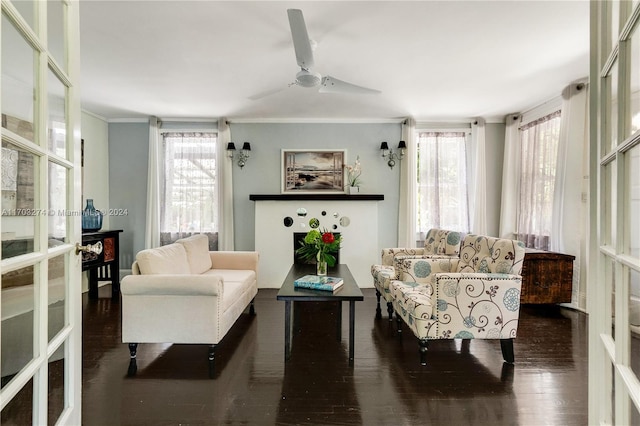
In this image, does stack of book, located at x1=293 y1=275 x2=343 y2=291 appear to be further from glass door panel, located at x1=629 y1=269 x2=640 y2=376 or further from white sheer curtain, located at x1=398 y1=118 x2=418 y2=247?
white sheer curtain, located at x1=398 y1=118 x2=418 y2=247

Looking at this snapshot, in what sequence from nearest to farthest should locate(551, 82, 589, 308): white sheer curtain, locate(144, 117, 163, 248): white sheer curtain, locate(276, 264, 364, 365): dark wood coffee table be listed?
locate(276, 264, 364, 365): dark wood coffee table
locate(551, 82, 589, 308): white sheer curtain
locate(144, 117, 163, 248): white sheer curtain

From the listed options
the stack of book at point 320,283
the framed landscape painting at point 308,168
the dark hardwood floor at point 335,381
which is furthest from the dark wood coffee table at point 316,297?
the framed landscape painting at point 308,168

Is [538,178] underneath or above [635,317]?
above

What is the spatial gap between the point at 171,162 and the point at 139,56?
2200 millimetres

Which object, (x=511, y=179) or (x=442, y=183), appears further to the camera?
(x=442, y=183)

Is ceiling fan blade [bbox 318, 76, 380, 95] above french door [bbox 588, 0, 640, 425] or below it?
above

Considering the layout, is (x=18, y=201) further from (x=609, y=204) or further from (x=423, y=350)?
(x=423, y=350)

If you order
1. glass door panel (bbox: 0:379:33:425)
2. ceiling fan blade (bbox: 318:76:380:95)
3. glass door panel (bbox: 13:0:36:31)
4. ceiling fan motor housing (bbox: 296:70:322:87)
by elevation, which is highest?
ceiling fan blade (bbox: 318:76:380:95)

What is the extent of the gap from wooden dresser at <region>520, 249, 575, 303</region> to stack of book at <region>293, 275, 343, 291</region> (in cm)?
241

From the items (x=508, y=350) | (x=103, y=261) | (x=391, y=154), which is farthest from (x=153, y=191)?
(x=508, y=350)

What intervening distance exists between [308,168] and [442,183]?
6.79 ft

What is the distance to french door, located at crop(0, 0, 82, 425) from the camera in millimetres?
810

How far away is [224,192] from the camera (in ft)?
15.7

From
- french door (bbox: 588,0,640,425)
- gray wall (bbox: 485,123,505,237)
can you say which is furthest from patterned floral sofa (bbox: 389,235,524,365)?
gray wall (bbox: 485,123,505,237)
